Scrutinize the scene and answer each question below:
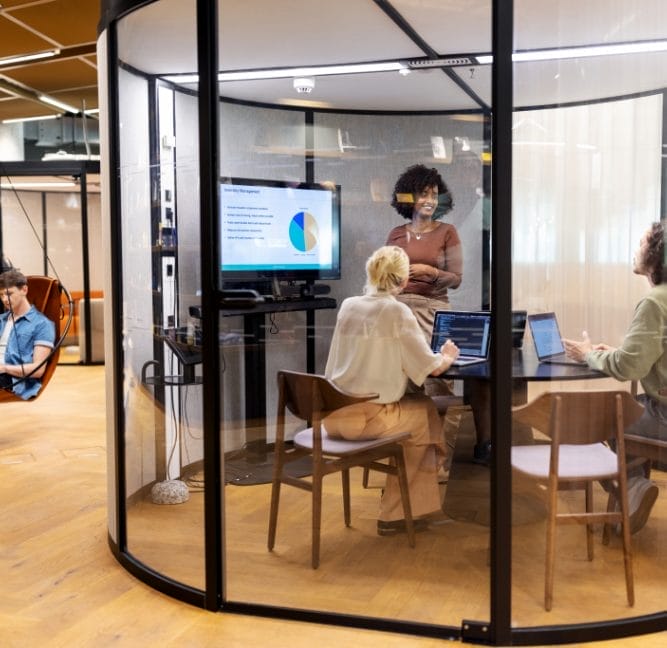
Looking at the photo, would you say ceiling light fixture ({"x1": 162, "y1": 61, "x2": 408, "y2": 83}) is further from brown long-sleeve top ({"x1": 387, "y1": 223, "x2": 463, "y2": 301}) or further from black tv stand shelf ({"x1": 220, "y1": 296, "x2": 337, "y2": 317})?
black tv stand shelf ({"x1": 220, "y1": 296, "x2": 337, "y2": 317})

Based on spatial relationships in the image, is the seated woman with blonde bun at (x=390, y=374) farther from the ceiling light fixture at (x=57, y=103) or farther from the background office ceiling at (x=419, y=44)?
the ceiling light fixture at (x=57, y=103)

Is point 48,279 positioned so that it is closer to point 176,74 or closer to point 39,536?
point 39,536

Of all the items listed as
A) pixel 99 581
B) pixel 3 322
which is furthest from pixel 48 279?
pixel 99 581

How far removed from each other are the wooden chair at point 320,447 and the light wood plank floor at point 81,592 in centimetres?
17

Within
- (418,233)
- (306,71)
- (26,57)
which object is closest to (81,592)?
(418,233)

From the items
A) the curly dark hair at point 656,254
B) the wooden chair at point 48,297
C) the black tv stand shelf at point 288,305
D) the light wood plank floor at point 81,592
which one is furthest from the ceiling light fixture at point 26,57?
the curly dark hair at point 656,254

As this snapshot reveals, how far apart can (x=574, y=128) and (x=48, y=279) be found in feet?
14.4

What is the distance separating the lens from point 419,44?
2807 mm

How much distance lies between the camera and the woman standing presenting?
9.16ft

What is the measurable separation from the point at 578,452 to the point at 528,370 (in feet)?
1.17

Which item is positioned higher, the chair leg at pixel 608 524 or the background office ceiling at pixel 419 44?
the background office ceiling at pixel 419 44

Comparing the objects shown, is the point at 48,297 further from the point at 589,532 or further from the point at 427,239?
the point at 589,532

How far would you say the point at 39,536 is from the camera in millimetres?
4141

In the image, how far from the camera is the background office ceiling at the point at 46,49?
601 centimetres
